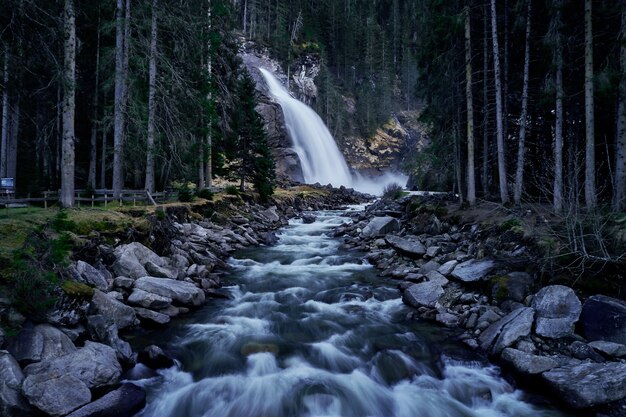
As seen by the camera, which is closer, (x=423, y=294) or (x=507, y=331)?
(x=507, y=331)

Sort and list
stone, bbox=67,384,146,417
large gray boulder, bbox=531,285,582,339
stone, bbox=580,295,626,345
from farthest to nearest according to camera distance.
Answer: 1. large gray boulder, bbox=531,285,582,339
2. stone, bbox=580,295,626,345
3. stone, bbox=67,384,146,417

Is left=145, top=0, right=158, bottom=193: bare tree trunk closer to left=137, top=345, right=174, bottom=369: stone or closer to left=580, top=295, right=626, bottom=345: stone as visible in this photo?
left=137, top=345, right=174, bottom=369: stone

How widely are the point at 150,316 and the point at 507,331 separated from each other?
7914 mm

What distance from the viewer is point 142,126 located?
15.6m

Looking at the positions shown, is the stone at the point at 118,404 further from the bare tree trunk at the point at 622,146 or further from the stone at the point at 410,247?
the bare tree trunk at the point at 622,146

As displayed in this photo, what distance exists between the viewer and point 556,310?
736 cm

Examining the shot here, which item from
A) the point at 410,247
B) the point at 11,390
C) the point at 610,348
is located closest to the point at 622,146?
the point at 610,348

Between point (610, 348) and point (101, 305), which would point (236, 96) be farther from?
point (610, 348)

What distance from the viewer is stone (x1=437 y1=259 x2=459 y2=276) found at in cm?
1067

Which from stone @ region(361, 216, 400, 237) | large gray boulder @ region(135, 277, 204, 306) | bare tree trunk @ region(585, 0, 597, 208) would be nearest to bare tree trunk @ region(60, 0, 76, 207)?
large gray boulder @ region(135, 277, 204, 306)

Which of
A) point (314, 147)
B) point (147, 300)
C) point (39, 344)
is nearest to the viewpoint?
point (39, 344)

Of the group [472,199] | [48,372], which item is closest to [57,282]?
[48,372]

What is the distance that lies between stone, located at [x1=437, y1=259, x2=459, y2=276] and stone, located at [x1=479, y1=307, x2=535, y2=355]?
2.89 meters

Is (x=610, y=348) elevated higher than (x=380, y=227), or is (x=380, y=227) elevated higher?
(x=380, y=227)
